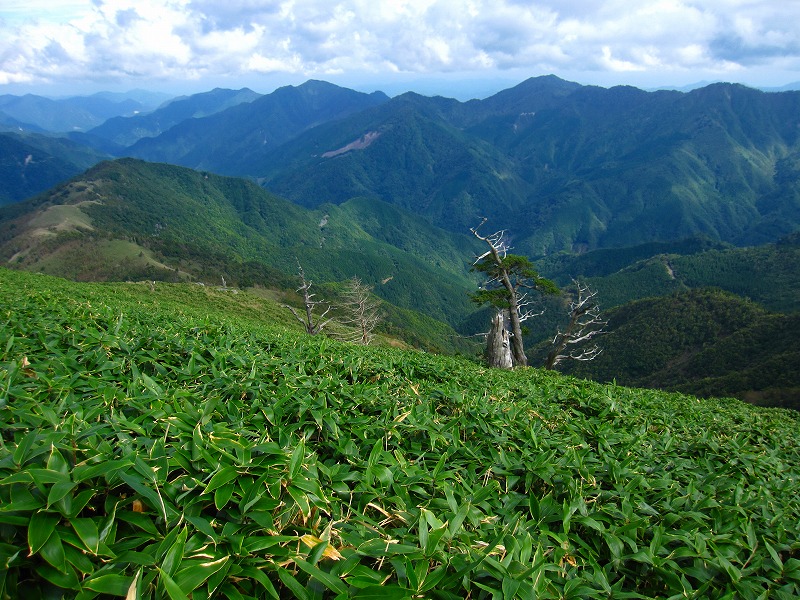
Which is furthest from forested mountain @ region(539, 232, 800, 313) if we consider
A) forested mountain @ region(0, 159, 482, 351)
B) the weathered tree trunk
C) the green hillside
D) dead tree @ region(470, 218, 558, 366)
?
the weathered tree trunk

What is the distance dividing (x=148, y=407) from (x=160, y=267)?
106123 millimetres

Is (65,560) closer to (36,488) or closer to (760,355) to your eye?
(36,488)

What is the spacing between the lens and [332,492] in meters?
2.87

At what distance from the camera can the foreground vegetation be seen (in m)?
1.97

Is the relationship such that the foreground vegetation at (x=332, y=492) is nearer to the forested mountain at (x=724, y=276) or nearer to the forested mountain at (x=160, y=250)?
the forested mountain at (x=160, y=250)

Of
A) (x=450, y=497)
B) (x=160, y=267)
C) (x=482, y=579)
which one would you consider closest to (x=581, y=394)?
(x=450, y=497)

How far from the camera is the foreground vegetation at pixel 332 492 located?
6.46 ft

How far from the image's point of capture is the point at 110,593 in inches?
67.7

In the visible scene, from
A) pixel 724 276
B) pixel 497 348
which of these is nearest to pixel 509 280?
pixel 497 348

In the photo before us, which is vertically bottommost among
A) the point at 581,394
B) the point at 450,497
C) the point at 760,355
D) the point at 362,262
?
the point at 362,262

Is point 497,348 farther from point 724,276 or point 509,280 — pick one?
point 724,276

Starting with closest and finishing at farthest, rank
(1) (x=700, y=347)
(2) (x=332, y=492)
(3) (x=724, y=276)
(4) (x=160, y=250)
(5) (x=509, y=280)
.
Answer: (2) (x=332, y=492)
(5) (x=509, y=280)
(1) (x=700, y=347)
(4) (x=160, y=250)
(3) (x=724, y=276)

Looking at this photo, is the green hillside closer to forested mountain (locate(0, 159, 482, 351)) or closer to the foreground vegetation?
forested mountain (locate(0, 159, 482, 351))

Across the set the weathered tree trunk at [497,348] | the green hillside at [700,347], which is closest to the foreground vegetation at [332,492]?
the weathered tree trunk at [497,348]
